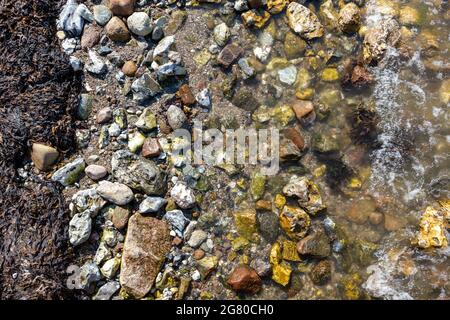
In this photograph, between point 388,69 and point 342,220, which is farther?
point 388,69

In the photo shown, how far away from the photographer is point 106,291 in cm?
433

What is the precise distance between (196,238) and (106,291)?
4.04ft

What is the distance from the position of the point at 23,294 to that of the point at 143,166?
2008mm

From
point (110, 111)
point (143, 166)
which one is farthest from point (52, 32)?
point (143, 166)

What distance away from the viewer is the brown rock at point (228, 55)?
5223 millimetres

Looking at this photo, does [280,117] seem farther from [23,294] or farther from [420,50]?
[23,294]

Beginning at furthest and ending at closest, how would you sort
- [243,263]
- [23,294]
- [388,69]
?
1. [388,69]
2. [243,263]
3. [23,294]

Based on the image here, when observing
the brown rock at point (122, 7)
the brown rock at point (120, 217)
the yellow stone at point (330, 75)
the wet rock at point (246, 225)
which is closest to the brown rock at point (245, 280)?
the wet rock at point (246, 225)

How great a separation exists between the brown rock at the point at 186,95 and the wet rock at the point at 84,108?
48.7 inches

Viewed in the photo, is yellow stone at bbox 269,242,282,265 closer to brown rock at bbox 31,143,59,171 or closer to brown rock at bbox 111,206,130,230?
brown rock at bbox 111,206,130,230

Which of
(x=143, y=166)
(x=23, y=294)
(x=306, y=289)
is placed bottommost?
(x=306, y=289)

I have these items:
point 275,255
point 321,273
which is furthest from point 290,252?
point 321,273

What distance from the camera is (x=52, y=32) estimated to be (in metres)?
5.23
